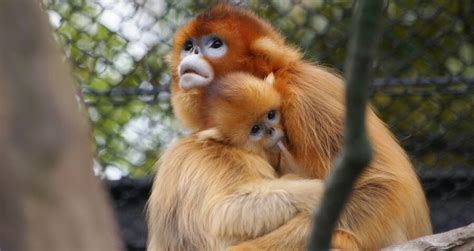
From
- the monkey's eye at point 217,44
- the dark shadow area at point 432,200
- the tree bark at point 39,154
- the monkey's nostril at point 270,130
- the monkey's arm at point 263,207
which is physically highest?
the tree bark at point 39,154

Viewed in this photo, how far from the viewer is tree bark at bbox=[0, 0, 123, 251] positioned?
2910mm

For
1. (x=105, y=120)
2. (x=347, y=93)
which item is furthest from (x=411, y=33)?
(x=347, y=93)

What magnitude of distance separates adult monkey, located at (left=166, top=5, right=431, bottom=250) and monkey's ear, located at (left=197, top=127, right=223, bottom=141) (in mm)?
60

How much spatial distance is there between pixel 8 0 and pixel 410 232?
8.40 feet

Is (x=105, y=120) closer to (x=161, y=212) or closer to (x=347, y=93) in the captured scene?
(x=161, y=212)

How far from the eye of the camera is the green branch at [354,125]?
2.73 meters

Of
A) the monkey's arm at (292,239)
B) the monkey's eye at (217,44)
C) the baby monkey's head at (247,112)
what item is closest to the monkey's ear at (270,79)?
the baby monkey's head at (247,112)

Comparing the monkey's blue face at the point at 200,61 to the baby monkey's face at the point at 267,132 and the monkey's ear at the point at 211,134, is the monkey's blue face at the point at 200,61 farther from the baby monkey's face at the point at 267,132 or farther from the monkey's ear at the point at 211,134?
the baby monkey's face at the point at 267,132

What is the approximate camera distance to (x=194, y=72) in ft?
16.8

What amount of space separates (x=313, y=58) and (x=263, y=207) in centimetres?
202

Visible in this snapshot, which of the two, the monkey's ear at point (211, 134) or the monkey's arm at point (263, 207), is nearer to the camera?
the monkey's arm at point (263, 207)

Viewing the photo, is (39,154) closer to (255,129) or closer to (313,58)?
(255,129)

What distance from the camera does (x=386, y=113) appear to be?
7047 mm

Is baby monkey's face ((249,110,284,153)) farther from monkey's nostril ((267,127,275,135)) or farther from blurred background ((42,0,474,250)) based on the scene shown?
blurred background ((42,0,474,250))
